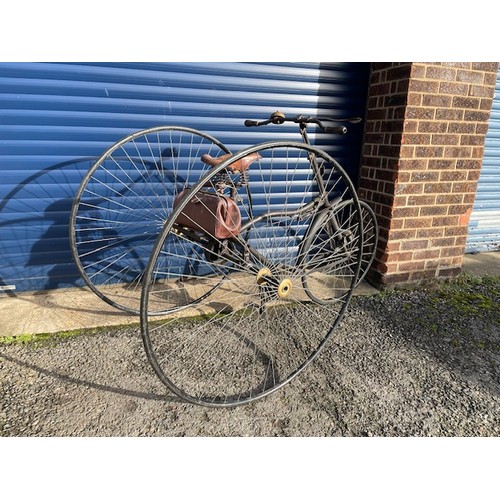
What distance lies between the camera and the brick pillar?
8.65ft

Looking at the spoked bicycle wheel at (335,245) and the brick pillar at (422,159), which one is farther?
the brick pillar at (422,159)

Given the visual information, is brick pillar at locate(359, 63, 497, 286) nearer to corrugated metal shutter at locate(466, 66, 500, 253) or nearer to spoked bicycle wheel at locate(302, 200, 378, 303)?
spoked bicycle wheel at locate(302, 200, 378, 303)

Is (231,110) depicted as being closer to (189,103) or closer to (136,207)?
(189,103)

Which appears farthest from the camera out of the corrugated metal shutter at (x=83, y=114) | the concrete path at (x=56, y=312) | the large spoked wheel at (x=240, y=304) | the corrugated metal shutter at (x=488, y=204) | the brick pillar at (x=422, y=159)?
the corrugated metal shutter at (x=488, y=204)

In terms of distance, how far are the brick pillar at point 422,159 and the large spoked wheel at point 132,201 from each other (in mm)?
1272

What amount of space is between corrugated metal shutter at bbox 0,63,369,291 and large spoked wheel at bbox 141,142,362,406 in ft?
1.64

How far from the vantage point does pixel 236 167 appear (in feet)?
6.02

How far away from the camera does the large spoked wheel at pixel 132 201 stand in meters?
2.73

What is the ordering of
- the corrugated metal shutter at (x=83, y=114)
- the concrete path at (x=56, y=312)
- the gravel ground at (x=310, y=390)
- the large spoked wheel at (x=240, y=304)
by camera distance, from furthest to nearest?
the corrugated metal shutter at (x=83, y=114), the concrete path at (x=56, y=312), the large spoked wheel at (x=240, y=304), the gravel ground at (x=310, y=390)

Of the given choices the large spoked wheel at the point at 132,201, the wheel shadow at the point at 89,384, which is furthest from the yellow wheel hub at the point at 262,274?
the large spoked wheel at the point at 132,201

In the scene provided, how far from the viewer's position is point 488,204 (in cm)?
394

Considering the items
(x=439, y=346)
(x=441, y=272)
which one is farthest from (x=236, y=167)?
(x=441, y=272)

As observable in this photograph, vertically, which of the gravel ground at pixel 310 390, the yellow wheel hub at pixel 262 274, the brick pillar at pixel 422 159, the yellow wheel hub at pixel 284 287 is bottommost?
the gravel ground at pixel 310 390

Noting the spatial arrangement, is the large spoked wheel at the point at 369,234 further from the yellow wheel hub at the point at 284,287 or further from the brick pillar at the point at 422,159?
the yellow wheel hub at the point at 284,287
